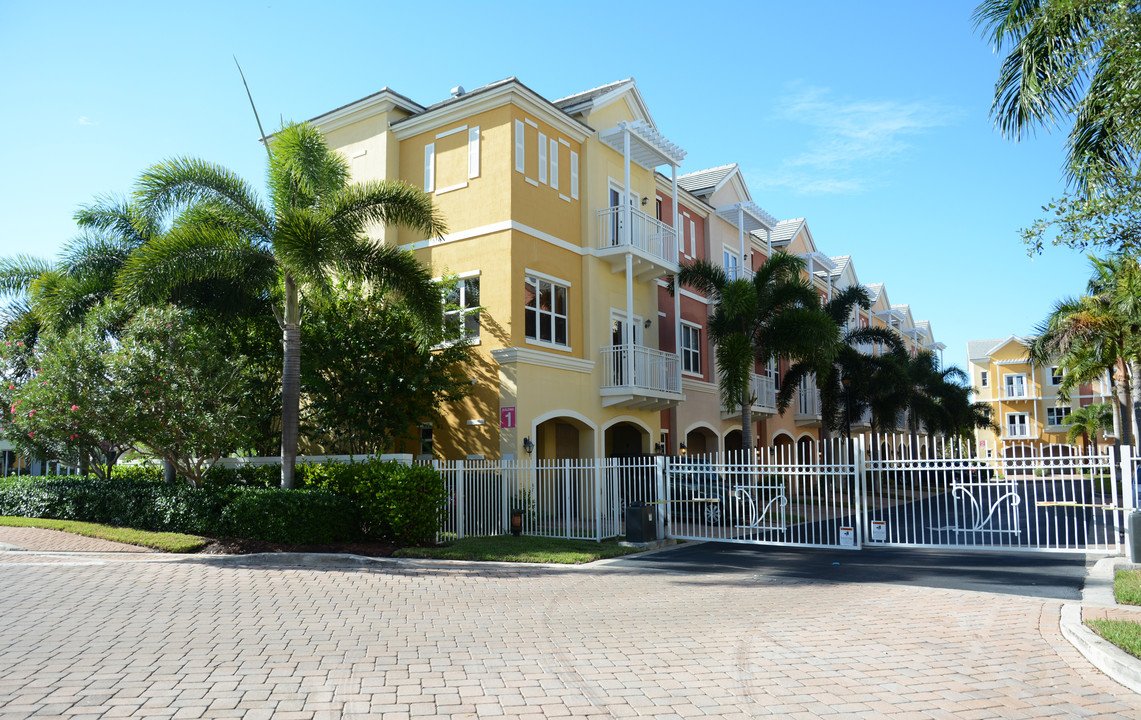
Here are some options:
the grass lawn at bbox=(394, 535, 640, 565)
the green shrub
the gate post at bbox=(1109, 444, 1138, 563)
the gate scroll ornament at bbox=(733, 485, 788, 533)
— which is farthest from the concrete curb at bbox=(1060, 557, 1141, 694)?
the green shrub

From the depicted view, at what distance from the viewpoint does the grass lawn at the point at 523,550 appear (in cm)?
1389

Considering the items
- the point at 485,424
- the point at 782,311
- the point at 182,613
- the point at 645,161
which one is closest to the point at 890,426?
the point at 782,311

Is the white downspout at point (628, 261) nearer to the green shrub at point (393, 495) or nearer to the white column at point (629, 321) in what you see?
the white column at point (629, 321)

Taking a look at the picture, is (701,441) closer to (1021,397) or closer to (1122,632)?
(1122,632)

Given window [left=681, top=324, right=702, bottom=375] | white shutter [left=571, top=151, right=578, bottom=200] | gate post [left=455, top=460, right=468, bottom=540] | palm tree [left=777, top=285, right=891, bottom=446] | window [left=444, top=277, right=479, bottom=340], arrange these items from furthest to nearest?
palm tree [left=777, top=285, right=891, bottom=446] → window [left=681, top=324, right=702, bottom=375] → white shutter [left=571, top=151, right=578, bottom=200] → window [left=444, top=277, right=479, bottom=340] → gate post [left=455, top=460, right=468, bottom=540]

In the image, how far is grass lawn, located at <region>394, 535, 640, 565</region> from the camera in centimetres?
1389

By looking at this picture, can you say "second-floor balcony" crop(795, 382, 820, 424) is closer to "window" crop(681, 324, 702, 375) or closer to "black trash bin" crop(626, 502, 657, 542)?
"window" crop(681, 324, 702, 375)

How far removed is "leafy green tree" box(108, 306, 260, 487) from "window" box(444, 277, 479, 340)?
5106 millimetres

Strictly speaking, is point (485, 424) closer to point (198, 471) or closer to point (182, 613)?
point (198, 471)

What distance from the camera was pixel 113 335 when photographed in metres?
18.4

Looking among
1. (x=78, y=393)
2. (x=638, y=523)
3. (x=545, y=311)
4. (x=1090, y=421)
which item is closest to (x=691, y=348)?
(x=545, y=311)

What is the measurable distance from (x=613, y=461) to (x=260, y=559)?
23.0 feet

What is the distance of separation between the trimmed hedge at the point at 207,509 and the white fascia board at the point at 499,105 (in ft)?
35.0

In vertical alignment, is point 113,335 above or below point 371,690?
above
